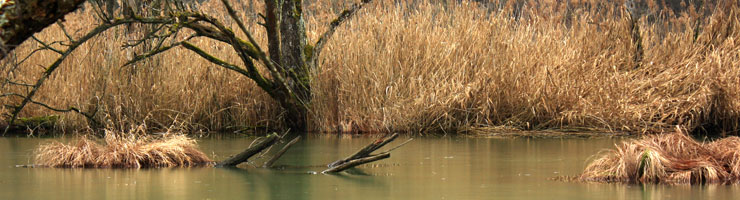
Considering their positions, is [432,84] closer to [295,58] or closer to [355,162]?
[295,58]

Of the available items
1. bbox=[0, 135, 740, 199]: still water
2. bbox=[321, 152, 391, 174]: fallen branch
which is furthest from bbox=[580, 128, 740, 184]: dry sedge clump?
bbox=[321, 152, 391, 174]: fallen branch

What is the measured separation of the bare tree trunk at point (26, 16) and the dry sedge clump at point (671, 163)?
13.1ft

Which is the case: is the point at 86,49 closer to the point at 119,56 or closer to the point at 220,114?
the point at 119,56

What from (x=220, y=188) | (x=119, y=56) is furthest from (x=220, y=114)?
(x=220, y=188)

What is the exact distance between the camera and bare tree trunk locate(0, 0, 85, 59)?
312 cm

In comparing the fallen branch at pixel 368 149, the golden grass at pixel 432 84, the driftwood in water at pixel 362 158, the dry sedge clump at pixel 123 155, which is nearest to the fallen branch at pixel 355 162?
the driftwood in water at pixel 362 158

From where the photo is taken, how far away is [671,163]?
622 centimetres

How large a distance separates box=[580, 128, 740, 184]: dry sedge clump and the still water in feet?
0.61

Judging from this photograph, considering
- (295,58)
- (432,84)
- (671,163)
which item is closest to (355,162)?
(671,163)

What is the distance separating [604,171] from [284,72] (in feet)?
19.8

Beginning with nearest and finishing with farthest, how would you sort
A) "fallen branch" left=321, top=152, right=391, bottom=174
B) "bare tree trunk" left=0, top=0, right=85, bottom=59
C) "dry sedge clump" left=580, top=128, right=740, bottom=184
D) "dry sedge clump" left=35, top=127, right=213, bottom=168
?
"bare tree trunk" left=0, top=0, right=85, bottom=59, "dry sedge clump" left=580, top=128, right=740, bottom=184, "fallen branch" left=321, top=152, right=391, bottom=174, "dry sedge clump" left=35, top=127, right=213, bottom=168

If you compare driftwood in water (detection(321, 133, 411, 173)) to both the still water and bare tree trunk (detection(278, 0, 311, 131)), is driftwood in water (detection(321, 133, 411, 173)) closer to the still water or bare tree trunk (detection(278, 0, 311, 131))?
the still water

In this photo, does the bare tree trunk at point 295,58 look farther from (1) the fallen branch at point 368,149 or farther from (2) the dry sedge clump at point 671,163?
(2) the dry sedge clump at point 671,163

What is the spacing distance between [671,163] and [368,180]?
195 cm
